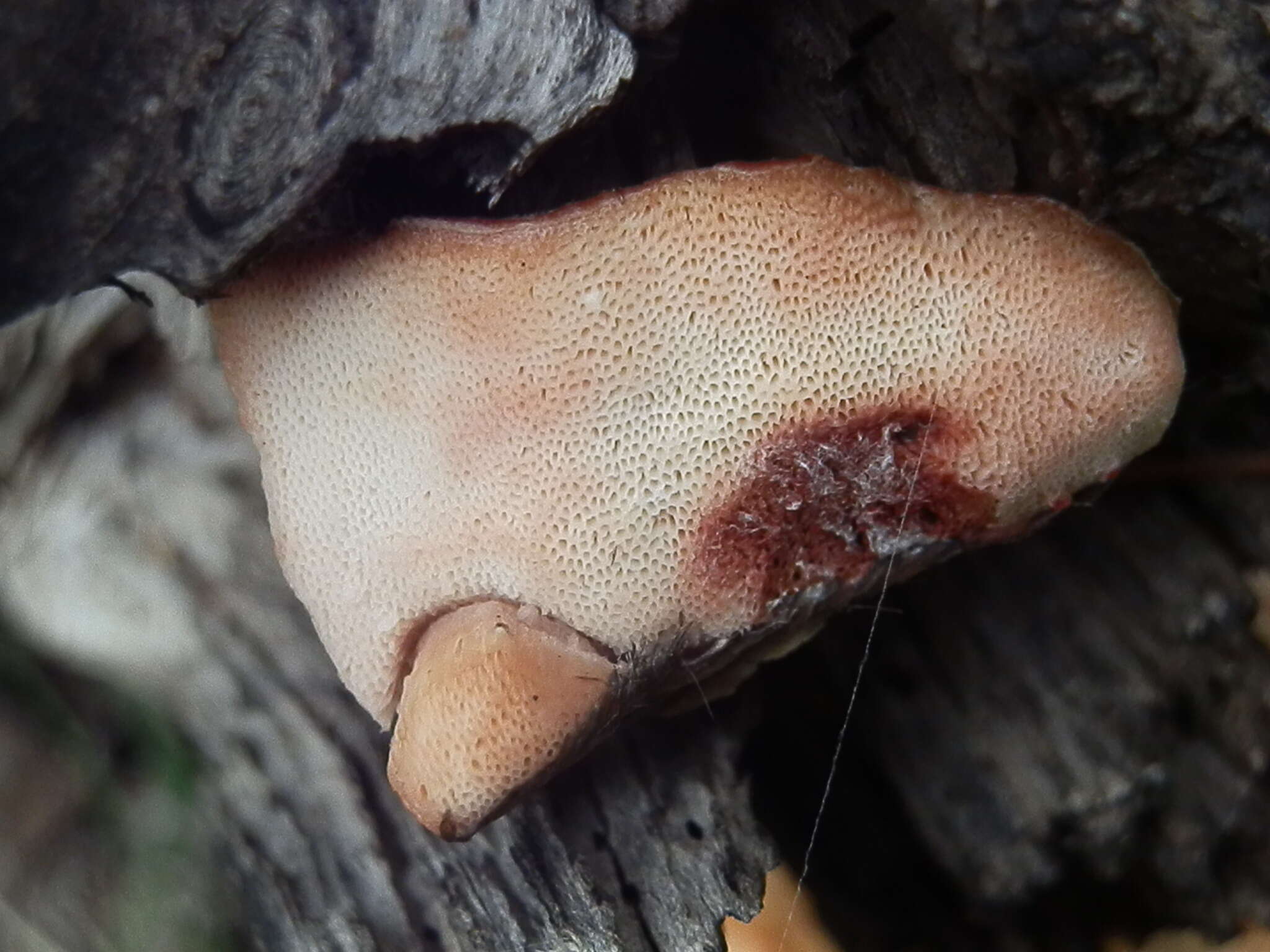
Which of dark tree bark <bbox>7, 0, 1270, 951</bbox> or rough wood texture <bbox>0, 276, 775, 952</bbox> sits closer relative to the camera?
dark tree bark <bbox>7, 0, 1270, 951</bbox>

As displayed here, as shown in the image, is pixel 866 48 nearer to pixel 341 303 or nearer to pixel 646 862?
pixel 341 303

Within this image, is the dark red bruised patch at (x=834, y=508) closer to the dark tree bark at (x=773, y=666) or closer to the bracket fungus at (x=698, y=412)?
the bracket fungus at (x=698, y=412)

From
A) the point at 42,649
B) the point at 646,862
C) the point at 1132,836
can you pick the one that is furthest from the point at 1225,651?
the point at 42,649

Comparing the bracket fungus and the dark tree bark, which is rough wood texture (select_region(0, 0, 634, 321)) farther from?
the bracket fungus

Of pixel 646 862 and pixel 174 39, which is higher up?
pixel 174 39

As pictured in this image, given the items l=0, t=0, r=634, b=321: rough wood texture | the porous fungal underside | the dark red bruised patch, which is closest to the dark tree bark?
l=0, t=0, r=634, b=321: rough wood texture

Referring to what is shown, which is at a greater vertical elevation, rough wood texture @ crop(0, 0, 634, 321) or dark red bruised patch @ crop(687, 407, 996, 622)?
rough wood texture @ crop(0, 0, 634, 321)
